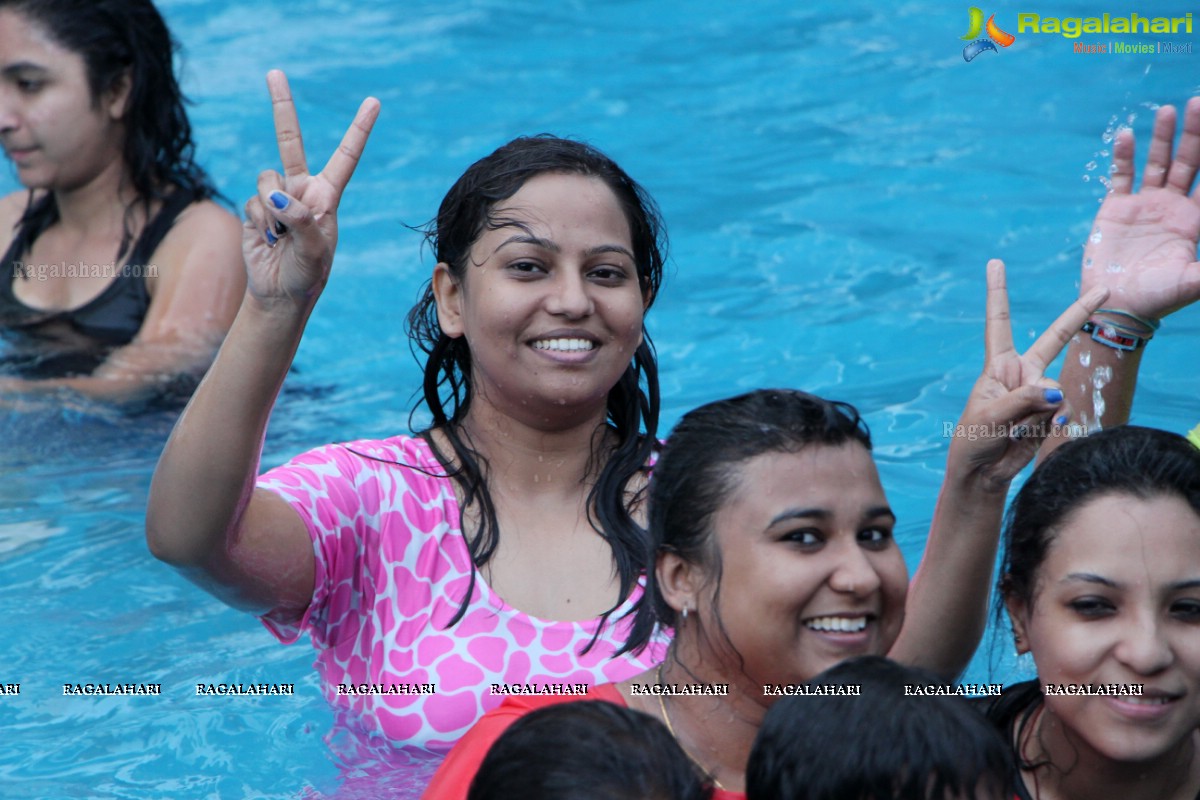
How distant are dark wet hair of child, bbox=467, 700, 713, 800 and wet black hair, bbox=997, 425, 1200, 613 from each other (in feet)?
3.12

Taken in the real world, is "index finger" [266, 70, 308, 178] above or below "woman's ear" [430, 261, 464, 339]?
above

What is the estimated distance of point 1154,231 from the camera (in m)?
3.50

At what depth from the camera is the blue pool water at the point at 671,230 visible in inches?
171

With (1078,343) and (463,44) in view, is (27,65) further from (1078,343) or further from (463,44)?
(463,44)

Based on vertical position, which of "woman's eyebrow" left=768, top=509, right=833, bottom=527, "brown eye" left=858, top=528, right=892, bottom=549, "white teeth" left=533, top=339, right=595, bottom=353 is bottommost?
"brown eye" left=858, top=528, right=892, bottom=549

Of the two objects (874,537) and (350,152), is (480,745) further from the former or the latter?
(350,152)

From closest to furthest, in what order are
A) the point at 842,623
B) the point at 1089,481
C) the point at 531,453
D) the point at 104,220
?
the point at 842,623
the point at 1089,481
the point at 531,453
the point at 104,220

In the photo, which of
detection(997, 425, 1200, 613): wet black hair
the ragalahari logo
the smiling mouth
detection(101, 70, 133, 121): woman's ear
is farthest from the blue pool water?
the smiling mouth

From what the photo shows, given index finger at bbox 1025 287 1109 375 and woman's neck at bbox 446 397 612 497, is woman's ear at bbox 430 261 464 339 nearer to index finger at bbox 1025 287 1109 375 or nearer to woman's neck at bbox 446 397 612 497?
woman's neck at bbox 446 397 612 497

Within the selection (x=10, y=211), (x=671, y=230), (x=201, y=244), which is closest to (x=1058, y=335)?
(x=201, y=244)

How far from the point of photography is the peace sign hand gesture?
2725mm

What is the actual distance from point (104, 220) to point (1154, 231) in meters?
3.62

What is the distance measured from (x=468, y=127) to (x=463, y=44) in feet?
4.20

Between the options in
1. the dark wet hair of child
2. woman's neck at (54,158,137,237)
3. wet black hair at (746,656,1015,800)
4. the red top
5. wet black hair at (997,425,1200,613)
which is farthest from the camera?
woman's neck at (54,158,137,237)
